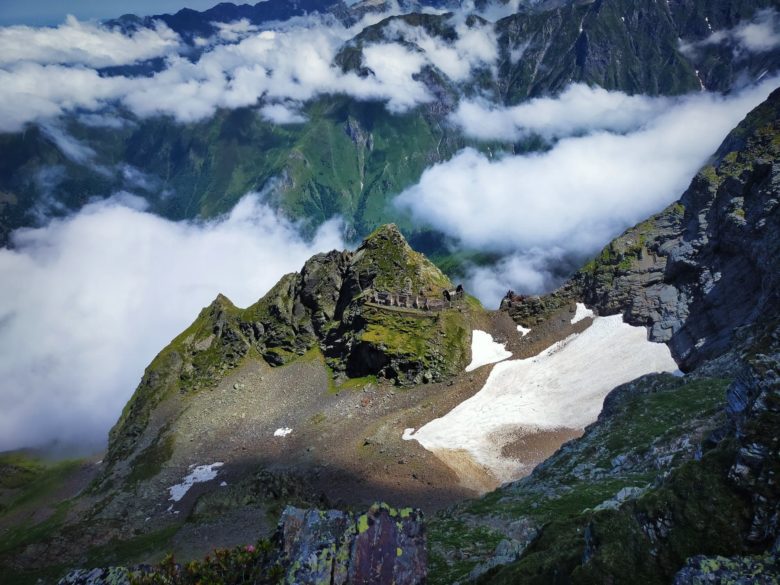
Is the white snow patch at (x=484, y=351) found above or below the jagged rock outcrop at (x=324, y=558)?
above

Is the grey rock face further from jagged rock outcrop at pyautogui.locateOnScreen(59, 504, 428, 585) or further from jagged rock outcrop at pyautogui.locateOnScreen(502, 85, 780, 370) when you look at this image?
jagged rock outcrop at pyautogui.locateOnScreen(502, 85, 780, 370)

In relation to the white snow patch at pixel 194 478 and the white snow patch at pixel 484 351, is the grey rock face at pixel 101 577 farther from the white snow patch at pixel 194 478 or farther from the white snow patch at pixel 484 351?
the white snow patch at pixel 484 351

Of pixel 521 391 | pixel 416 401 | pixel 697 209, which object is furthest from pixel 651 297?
pixel 416 401

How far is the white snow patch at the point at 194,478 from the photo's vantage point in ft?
286

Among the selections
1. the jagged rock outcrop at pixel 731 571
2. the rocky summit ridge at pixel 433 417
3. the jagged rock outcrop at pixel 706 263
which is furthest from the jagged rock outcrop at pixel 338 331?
the jagged rock outcrop at pixel 731 571

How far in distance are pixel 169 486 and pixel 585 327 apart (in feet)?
253

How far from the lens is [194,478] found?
3565 inches

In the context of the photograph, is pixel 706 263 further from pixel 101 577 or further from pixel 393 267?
pixel 101 577

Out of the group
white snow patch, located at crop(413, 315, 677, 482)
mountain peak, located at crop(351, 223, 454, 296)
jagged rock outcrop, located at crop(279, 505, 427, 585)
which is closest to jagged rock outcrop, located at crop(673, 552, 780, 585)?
jagged rock outcrop, located at crop(279, 505, 427, 585)

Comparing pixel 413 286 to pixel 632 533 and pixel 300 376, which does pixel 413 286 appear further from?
pixel 632 533

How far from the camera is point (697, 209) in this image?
9956 centimetres

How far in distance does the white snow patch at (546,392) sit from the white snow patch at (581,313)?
184 inches

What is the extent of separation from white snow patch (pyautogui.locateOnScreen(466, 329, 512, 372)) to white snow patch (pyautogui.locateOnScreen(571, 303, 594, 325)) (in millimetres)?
14112

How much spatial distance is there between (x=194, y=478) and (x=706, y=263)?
90.5 metres
